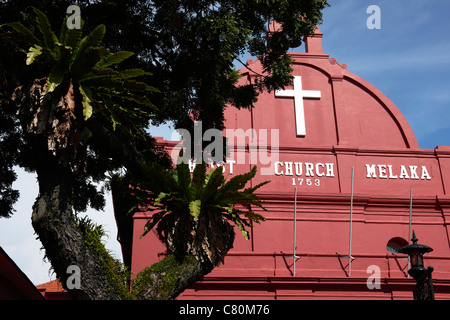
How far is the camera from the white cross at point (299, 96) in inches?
692

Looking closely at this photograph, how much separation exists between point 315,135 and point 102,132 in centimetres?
1090

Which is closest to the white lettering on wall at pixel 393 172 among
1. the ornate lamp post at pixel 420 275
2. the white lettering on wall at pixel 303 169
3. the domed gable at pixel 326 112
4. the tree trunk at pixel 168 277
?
the domed gable at pixel 326 112

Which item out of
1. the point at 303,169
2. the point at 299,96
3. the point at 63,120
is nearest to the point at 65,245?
the point at 63,120

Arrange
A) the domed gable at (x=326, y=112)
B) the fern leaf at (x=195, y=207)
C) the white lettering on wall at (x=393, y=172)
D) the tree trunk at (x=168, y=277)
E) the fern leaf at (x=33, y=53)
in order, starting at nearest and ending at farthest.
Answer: the fern leaf at (x=33, y=53) < the fern leaf at (x=195, y=207) < the tree trunk at (x=168, y=277) < the white lettering on wall at (x=393, y=172) < the domed gable at (x=326, y=112)

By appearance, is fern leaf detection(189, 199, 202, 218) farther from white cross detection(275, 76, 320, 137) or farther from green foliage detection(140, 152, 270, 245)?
white cross detection(275, 76, 320, 137)

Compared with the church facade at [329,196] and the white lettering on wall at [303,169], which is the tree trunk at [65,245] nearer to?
the church facade at [329,196]

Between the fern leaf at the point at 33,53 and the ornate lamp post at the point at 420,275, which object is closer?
the fern leaf at the point at 33,53

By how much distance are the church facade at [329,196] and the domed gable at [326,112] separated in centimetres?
3

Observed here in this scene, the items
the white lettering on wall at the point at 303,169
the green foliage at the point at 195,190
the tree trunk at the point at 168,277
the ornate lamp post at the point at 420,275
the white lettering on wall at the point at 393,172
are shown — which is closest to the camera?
the green foliage at the point at 195,190

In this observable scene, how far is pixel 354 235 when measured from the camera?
16.2 metres

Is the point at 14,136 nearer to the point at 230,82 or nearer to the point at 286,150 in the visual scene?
the point at 230,82
